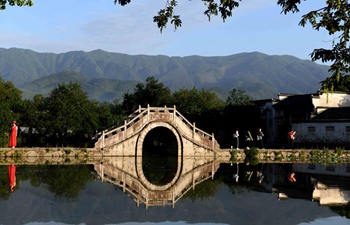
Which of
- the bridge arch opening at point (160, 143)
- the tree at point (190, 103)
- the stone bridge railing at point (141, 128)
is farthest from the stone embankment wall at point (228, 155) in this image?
the tree at point (190, 103)

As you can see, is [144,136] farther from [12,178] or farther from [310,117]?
[310,117]

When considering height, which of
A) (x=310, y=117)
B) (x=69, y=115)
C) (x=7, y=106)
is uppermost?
(x=7, y=106)

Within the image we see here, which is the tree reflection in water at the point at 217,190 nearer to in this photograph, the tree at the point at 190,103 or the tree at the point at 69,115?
the tree at the point at 69,115

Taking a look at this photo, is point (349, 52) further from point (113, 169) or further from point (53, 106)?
point (53, 106)

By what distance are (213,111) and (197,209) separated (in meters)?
42.5

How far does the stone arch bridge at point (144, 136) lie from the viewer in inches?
1464

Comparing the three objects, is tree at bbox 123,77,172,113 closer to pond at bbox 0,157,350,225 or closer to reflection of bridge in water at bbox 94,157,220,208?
reflection of bridge in water at bbox 94,157,220,208

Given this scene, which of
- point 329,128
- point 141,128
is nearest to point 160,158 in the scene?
point 141,128

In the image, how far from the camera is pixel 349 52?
385 inches

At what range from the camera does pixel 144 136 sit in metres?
38.2

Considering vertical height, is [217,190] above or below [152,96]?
below

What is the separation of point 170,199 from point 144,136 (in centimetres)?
2208

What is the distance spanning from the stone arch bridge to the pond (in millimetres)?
12391

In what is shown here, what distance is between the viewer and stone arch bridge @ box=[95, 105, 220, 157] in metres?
37.2
